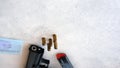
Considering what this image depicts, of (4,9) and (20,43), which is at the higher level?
(4,9)

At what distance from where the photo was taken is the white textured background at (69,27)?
0.88 metres

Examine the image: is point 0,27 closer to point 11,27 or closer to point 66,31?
point 11,27

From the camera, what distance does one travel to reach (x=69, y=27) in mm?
923

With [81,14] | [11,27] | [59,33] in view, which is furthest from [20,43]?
[81,14]

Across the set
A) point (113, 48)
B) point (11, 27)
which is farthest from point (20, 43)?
point (113, 48)

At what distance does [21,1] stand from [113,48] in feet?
1.69

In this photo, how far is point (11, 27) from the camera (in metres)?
0.90

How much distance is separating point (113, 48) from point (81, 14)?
0.82 ft

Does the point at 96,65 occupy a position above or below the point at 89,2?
below

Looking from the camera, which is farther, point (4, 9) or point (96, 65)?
point (96, 65)

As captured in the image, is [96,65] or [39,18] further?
[96,65]

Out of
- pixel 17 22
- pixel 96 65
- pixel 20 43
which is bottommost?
pixel 96 65

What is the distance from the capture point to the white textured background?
0.88 meters

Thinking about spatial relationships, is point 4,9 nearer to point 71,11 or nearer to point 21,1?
point 21,1
